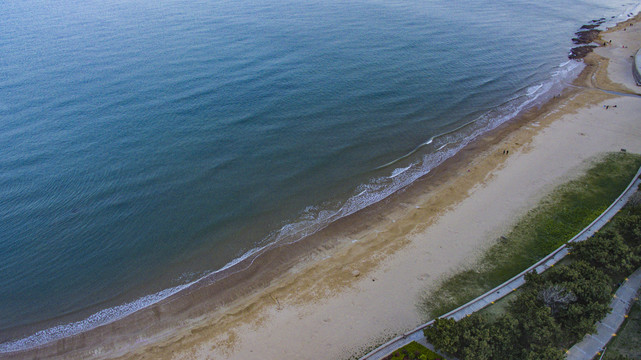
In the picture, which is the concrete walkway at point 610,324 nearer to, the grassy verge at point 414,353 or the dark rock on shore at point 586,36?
the grassy verge at point 414,353

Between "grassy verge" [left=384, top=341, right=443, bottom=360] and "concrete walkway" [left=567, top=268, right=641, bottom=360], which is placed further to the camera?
"grassy verge" [left=384, top=341, right=443, bottom=360]

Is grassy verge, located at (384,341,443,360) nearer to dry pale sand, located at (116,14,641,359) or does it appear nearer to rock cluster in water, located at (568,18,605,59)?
dry pale sand, located at (116,14,641,359)

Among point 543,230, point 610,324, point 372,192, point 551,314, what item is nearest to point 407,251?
point 372,192

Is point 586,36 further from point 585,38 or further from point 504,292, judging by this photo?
point 504,292

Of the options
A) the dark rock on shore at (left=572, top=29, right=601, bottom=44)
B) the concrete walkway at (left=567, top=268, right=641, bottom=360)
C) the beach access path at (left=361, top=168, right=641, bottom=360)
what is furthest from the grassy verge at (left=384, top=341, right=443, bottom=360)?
the dark rock on shore at (left=572, top=29, right=601, bottom=44)

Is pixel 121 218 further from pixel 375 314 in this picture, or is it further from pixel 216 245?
pixel 375 314

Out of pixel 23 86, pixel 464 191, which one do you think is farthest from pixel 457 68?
pixel 23 86

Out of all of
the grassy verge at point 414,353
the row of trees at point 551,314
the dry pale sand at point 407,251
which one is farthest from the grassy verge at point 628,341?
the grassy verge at point 414,353

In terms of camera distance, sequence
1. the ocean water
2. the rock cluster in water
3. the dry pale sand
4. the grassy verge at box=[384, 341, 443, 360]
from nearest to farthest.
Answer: the grassy verge at box=[384, 341, 443, 360]
the dry pale sand
the ocean water
the rock cluster in water
